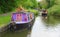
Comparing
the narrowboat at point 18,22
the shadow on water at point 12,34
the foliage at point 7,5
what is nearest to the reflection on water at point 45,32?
the shadow on water at point 12,34

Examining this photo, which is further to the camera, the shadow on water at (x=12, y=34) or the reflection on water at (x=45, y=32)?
the reflection on water at (x=45, y=32)

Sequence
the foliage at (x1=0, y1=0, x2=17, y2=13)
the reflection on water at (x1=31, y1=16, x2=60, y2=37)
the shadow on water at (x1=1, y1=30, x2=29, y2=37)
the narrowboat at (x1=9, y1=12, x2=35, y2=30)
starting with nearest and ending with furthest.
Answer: the shadow on water at (x1=1, y1=30, x2=29, y2=37), the reflection on water at (x1=31, y1=16, x2=60, y2=37), the narrowboat at (x1=9, y1=12, x2=35, y2=30), the foliage at (x1=0, y1=0, x2=17, y2=13)

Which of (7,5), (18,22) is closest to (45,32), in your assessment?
(18,22)

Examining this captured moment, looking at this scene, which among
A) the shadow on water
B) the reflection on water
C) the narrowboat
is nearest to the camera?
the shadow on water

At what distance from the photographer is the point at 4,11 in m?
30.1

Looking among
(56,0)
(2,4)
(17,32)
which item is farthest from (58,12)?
(17,32)

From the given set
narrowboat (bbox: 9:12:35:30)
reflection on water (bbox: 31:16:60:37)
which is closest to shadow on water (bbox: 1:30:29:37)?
narrowboat (bbox: 9:12:35:30)

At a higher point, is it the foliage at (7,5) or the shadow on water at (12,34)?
the foliage at (7,5)

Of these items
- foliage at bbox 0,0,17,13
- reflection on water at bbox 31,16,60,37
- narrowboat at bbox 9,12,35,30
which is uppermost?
foliage at bbox 0,0,17,13

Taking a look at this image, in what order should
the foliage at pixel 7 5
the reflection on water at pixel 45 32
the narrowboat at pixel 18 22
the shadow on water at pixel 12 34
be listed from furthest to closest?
the foliage at pixel 7 5
the narrowboat at pixel 18 22
the reflection on water at pixel 45 32
the shadow on water at pixel 12 34

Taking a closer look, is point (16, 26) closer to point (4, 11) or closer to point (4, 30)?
point (4, 30)

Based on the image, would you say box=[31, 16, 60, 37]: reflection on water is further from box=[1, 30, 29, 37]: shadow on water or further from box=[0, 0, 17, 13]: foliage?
box=[0, 0, 17, 13]: foliage

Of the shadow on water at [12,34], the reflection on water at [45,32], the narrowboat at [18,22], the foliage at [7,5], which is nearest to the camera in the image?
the shadow on water at [12,34]

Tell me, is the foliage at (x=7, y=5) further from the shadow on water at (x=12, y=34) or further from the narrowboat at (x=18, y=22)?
the shadow on water at (x=12, y=34)
